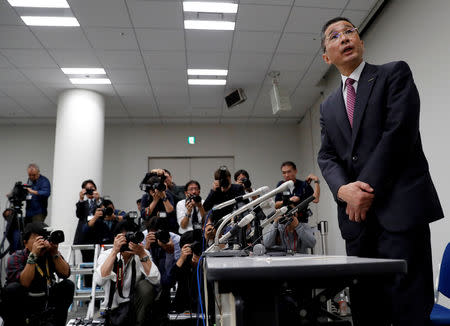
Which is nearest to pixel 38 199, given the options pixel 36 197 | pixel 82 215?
pixel 36 197

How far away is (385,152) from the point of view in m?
0.97

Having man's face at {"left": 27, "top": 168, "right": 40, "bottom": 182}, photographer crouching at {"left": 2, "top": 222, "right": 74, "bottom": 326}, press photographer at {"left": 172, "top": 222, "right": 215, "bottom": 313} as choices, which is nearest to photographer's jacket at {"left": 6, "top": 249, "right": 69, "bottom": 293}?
photographer crouching at {"left": 2, "top": 222, "right": 74, "bottom": 326}

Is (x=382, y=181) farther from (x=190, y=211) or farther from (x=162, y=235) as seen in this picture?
(x=190, y=211)

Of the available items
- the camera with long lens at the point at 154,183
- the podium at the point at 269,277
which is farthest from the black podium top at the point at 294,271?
the camera with long lens at the point at 154,183

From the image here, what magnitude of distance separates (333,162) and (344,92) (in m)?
0.24

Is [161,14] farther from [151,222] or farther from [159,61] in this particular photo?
[151,222]

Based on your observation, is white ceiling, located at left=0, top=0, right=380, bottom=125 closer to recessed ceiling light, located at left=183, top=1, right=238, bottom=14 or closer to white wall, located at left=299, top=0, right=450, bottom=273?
recessed ceiling light, located at left=183, top=1, right=238, bottom=14

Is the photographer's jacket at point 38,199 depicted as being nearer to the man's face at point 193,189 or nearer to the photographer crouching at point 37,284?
the man's face at point 193,189

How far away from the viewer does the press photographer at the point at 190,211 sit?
10.9 feet

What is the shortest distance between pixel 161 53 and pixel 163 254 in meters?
2.64

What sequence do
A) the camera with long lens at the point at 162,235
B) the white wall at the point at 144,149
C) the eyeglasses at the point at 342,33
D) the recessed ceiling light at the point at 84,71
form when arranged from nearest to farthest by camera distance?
the eyeglasses at the point at 342,33 < the camera with long lens at the point at 162,235 < the recessed ceiling light at the point at 84,71 < the white wall at the point at 144,149

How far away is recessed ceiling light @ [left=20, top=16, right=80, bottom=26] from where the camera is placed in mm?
3908

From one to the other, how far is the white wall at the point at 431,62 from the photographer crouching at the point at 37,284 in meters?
2.99

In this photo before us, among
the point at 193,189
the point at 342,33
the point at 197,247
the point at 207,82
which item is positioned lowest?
the point at 197,247
